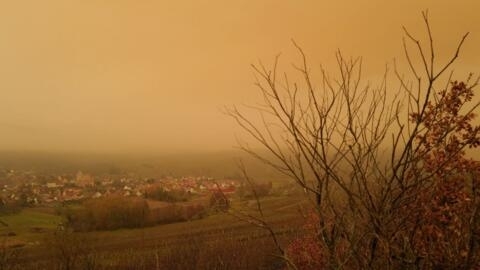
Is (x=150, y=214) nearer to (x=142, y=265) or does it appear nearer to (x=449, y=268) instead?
(x=142, y=265)

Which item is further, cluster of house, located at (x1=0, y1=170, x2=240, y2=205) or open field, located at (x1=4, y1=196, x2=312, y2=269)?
cluster of house, located at (x1=0, y1=170, x2=240, y2=205)

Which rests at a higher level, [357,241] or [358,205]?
[358,205]

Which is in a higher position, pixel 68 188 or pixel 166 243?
pixel 68 188

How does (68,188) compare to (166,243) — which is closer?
(166,243)

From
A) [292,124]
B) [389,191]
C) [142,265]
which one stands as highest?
[292,124]

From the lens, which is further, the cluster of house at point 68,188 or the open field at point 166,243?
the cluster of house at point 68,188

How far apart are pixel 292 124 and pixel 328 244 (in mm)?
955

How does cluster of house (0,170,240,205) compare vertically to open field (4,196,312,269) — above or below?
above

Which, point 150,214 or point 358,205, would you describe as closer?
point 358,205


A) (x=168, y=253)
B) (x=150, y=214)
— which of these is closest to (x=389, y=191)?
(x=168, y=253)

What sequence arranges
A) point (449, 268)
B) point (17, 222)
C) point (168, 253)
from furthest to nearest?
point (17, 222) < point (168, 253) < point (449, 268)

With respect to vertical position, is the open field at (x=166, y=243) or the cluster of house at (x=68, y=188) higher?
the cluster of house at (x=68, y=188)

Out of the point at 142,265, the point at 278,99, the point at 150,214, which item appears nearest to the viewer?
the point at 278,99

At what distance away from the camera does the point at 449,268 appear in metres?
2.88
